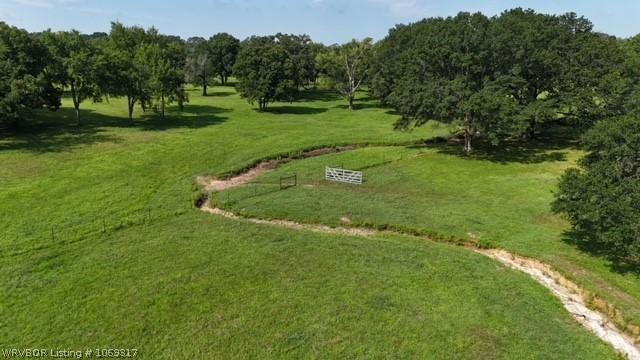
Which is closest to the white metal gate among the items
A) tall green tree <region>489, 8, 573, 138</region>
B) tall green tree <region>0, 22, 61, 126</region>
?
Result: tall green tree <region>489, 8, 573, 138</region>

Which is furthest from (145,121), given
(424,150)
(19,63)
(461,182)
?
(461,182)

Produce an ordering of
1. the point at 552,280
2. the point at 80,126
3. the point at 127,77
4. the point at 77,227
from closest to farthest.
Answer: the point at 552,280
the point at 77,227
the point at 80,126
the point at 127,77

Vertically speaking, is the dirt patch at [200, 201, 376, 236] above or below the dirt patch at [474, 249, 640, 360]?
above

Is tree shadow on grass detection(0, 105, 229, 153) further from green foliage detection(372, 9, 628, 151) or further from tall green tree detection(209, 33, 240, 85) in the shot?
tall green tree detection(209, 33, 240, 85)

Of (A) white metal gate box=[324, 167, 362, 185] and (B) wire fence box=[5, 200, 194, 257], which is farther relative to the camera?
(A) white metal gate box=[324, 167, 362, 185]

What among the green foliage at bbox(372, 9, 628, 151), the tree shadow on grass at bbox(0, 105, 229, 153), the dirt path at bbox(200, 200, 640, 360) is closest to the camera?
the dirt path at bbox(200, 200, 640, 360)

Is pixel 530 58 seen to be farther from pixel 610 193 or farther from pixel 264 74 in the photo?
pixel 264 74

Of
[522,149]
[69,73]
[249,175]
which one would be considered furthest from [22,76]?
[522,149]

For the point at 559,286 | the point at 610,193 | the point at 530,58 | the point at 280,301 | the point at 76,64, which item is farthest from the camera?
the point at 76,64
